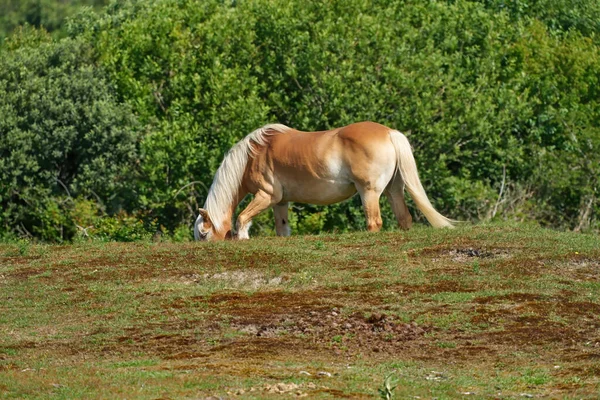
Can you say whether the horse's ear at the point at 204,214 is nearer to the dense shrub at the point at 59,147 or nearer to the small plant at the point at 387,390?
the small plant at the point at 387,390

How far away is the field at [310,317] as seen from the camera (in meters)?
12.9

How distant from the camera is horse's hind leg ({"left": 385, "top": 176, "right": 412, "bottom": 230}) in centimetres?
2166

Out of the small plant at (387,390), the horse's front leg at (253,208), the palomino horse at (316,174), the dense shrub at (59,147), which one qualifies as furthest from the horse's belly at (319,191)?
the dense shrub at (59,147)

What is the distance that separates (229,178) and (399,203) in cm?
299

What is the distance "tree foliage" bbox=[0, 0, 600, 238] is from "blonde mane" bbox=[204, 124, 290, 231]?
9519 mm

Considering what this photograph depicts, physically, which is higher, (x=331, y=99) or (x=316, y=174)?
(x=331, y=99)

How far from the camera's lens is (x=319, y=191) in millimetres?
21797

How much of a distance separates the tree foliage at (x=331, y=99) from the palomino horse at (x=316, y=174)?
953 centimetres

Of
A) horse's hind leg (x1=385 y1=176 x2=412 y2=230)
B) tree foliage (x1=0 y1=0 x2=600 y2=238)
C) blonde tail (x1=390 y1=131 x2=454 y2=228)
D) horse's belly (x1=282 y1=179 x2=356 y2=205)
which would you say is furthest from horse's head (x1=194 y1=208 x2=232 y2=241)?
tree foliage (x1=0 y1=0 x2=600 y2=238)

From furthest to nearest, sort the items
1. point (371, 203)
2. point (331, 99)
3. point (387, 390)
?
point (331, 99) → point (371, 203) → point (387, 390)

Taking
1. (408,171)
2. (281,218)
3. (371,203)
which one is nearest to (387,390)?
(371,203)

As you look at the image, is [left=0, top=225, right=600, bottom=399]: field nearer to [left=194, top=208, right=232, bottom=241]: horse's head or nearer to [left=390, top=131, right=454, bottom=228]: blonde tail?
[left=390, top=131, right=454, bottom=228]: blonde tail

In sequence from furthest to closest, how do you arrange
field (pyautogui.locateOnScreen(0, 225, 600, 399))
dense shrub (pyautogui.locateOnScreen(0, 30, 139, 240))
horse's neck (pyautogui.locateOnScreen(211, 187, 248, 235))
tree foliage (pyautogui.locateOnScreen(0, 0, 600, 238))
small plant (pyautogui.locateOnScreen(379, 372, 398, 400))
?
dense shrub (pyautogui.locateOnScreen(0, 30, 139, 240)), tree foliage (pyautogui.locateOnScreen(0, 0, 600, 238)), horse's neck (pyautogui.locateOnScreen(211, 187, 248, 235)), field (pyautogui.locateOnScreen(0, 225, 600, 399)), small plant (pyautogui.locateOnScreen(379, 372, 398, 400))

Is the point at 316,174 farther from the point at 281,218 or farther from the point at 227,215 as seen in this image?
the point at 227,215
